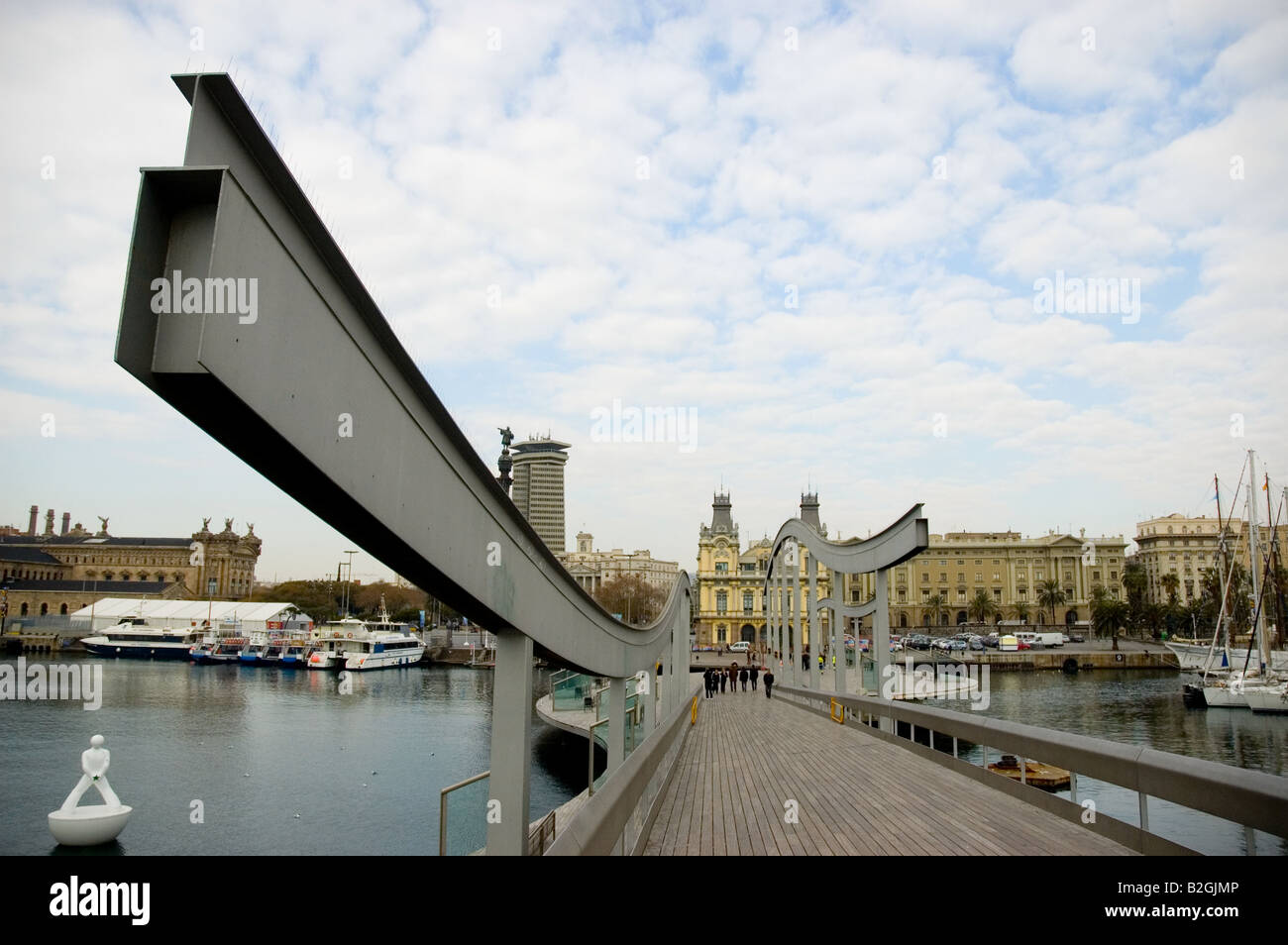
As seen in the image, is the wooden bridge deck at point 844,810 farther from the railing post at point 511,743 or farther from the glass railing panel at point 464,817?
the railing post at point 511,743

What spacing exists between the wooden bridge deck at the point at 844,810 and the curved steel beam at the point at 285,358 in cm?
366

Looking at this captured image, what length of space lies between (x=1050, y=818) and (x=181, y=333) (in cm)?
700

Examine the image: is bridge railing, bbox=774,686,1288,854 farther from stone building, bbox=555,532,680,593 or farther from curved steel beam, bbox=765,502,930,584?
stone building, bbox=555,532,680,593

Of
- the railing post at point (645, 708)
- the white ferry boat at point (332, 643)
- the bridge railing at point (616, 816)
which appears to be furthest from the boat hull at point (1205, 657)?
the white ferry boat at point (332, 643)

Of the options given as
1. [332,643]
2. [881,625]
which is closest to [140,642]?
[332,643]

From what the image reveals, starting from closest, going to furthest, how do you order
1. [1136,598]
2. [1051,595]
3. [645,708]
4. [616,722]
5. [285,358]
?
[285,358], [616,722], [645,708], [1136,598], [1051,595]

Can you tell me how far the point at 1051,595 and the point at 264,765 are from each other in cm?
8755

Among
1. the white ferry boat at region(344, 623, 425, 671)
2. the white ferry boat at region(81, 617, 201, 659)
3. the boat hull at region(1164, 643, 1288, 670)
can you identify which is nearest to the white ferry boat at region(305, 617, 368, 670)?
the white ferry boat at region(344, 623, 425, 671)

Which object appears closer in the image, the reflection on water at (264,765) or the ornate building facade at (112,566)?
the reflection on water at (264,765)

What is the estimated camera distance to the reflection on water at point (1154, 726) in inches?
700

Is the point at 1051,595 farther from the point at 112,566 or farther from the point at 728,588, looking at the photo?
→ the point at 112,566

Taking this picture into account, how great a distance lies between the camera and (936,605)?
9894 centimetres
